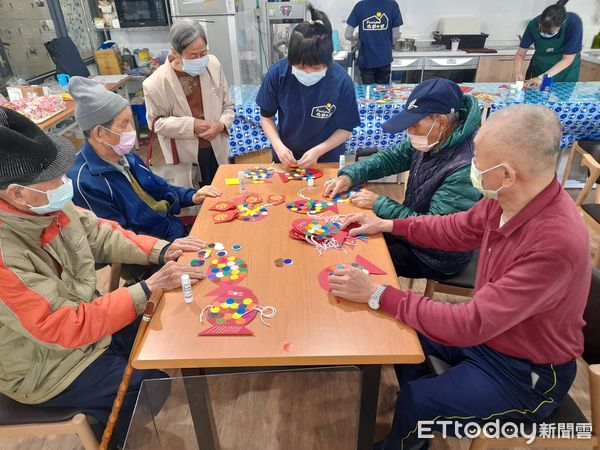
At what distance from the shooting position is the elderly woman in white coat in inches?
95.7

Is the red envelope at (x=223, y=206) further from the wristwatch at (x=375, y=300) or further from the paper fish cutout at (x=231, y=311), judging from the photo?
the wristwatch at (x=375, y=300)

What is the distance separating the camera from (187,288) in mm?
1274

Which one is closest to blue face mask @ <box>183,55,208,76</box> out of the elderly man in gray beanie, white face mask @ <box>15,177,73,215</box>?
the elderly man in gray beanie

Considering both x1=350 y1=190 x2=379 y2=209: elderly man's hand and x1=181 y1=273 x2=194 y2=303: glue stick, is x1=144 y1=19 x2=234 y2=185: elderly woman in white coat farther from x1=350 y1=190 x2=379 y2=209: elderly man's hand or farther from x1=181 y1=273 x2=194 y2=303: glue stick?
x1=181 y1=273 x2=194 y2=303: glue stick

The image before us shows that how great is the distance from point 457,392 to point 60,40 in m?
5.40

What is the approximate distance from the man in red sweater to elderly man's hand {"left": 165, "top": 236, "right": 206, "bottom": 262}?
576mm

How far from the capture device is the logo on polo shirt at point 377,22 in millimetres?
4711

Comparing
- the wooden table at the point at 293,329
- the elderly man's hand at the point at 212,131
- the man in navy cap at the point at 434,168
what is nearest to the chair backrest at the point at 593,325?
the man in navy cap at the point at 434,168

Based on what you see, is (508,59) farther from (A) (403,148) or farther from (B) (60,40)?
(B) (60,40)

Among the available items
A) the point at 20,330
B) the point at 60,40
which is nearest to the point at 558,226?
the point at 20,330

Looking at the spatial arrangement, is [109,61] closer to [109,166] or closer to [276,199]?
[109,166]

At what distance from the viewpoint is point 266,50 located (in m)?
5.36

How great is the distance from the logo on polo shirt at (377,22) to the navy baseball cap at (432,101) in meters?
3.56

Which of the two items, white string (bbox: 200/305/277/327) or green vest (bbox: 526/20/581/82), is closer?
white string (bbox: 200/305/277/327)
